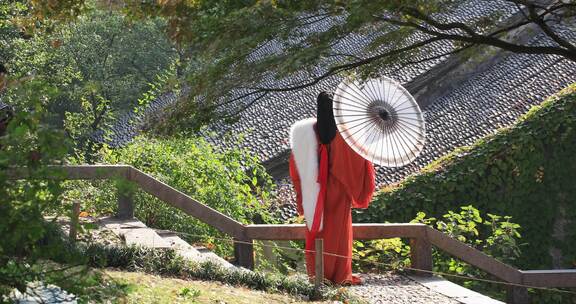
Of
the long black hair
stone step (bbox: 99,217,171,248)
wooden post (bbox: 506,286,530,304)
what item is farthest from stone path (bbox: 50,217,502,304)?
the long black hair

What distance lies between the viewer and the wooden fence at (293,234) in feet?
29.8

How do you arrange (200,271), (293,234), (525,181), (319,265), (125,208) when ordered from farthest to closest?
1. (525,181)
2. (125,208)
3. (293,234)
4. (319,265)
5. (200,271)

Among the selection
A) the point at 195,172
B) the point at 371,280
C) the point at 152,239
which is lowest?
the point at 371,280

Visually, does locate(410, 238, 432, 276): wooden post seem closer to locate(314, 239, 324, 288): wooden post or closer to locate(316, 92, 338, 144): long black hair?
locate(316, 92, 338, 144): long black hair

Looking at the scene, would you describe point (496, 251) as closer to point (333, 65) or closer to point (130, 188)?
point (333, 65)

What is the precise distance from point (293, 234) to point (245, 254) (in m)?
0.48

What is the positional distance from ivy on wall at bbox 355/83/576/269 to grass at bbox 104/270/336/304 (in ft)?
24.7

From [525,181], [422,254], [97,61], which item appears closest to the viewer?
[422,254]

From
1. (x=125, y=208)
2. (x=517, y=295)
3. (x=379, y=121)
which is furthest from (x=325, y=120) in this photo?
(x=517, y=295)

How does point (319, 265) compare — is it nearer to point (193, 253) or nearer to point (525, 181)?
point (193, 253)

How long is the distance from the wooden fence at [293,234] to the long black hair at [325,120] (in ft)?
2.89

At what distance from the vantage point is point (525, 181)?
632 inches

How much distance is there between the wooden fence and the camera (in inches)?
357

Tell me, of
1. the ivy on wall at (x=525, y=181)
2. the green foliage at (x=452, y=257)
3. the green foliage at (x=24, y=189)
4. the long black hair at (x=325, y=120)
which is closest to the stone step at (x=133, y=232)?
the long black hair at (x=325, y=120)
